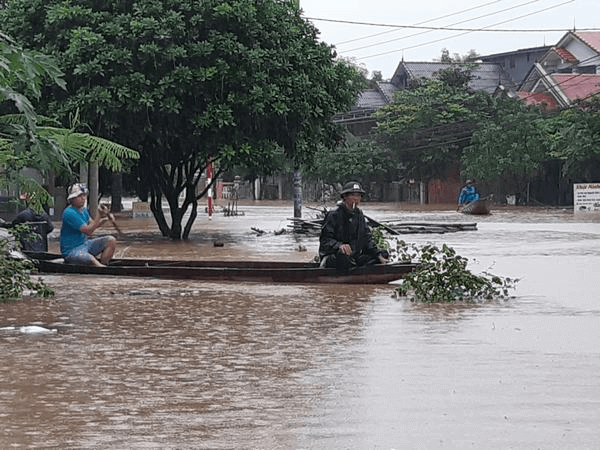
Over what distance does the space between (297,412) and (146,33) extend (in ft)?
62.1

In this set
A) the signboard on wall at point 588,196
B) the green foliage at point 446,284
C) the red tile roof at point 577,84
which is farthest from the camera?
the red tile roof at point 577,84

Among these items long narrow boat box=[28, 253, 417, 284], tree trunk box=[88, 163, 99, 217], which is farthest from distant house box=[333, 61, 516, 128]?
long narrow boat box=[28, 253, 417, 284]

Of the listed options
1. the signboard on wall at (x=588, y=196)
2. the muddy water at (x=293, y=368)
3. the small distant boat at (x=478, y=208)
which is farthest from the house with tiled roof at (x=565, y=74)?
the muddy water at (x=293, y=368)

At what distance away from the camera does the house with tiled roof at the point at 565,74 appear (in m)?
65.1

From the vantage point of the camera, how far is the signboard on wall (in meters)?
51.8

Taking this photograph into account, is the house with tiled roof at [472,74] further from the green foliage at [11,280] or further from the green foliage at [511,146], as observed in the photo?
the green foliage at [11,280]

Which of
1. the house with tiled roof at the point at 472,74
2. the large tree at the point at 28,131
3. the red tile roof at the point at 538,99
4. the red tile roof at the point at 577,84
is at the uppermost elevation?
the house with tiled roof at the point at 472,74

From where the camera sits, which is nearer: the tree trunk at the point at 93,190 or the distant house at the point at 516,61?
the tree trunk at the point at 93,190

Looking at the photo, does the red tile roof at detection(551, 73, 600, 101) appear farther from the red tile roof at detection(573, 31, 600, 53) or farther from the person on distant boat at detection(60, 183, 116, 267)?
the person on distant boat at detection(60, 183, 116, 267)

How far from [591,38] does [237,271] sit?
198ft

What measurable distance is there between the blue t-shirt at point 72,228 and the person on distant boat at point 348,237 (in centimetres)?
359

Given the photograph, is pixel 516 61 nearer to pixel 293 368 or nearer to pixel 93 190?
pixel 93 190

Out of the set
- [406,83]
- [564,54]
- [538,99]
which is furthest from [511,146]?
[406,83]

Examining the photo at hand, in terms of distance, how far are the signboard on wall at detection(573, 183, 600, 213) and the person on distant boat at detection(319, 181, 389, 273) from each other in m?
37.3
